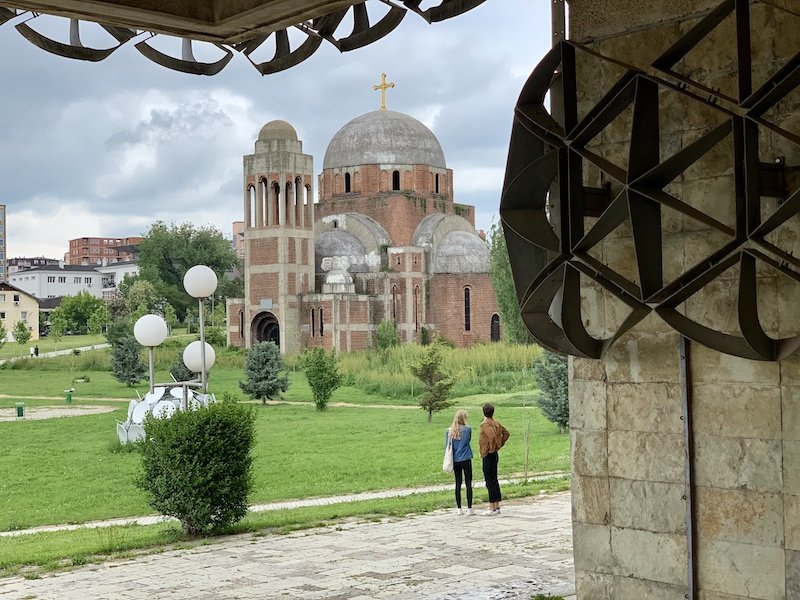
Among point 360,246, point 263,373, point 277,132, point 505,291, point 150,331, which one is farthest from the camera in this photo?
point 360,246

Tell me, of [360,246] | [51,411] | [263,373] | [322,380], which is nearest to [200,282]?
[322,380]

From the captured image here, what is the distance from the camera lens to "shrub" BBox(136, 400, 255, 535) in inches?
430

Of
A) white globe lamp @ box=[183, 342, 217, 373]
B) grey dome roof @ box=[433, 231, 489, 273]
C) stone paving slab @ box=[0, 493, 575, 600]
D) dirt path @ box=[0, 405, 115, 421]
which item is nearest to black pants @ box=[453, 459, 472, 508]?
stone paving slab @ box=[0, 493, 575, 600]

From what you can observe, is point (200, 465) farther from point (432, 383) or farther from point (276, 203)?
point (276, 203)

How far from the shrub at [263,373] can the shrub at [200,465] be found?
60.1 feet

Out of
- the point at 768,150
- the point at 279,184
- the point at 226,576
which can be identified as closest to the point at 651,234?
the point at 768,150

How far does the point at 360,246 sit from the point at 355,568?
151 feet

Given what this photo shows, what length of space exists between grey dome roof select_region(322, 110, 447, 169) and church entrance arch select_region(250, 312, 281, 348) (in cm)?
999

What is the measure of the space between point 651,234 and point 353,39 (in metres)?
3.00

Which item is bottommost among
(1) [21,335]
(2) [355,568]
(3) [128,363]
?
(2) [355,568]

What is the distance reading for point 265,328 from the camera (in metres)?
51.8

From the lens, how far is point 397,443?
20375 millimetres

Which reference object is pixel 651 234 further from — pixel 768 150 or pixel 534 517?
pixel 534 517

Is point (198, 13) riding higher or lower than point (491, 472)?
higher
